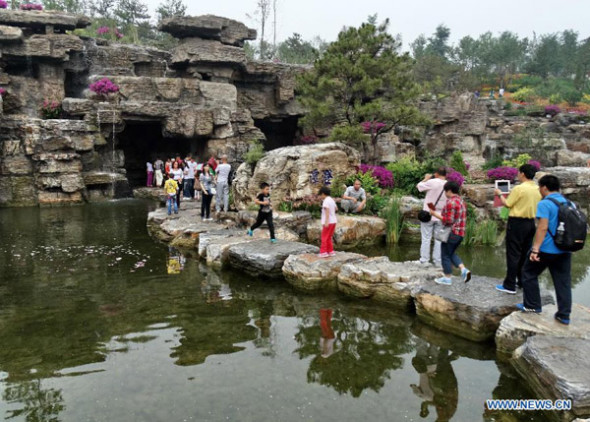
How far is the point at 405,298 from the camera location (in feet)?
21.3

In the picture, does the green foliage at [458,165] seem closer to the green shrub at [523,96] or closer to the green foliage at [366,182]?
the green foliage at [366,182]

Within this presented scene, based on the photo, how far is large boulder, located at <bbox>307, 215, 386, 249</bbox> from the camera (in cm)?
1090

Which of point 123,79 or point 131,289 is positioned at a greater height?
point 123,79

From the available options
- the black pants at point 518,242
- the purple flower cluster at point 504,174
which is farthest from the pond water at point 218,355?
the purple flower cluster at point 504,174

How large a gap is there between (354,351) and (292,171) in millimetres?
7859

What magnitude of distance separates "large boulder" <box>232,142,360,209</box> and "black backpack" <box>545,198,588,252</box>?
8043 millimetres

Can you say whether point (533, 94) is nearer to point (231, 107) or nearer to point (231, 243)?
point (231, 107)

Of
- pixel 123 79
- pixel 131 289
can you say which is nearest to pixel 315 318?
pixel 131 289

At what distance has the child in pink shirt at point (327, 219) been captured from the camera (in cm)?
763

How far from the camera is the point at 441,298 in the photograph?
5863 mm

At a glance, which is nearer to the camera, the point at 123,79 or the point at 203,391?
the point at 203,391

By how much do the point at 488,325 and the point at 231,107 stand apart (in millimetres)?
19995

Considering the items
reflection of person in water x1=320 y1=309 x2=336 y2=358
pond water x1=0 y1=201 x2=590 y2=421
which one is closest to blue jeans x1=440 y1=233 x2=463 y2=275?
pond water x1=0 y1=201 x2=590 y2=421

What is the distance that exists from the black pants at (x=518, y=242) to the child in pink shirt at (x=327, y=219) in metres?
2.96
